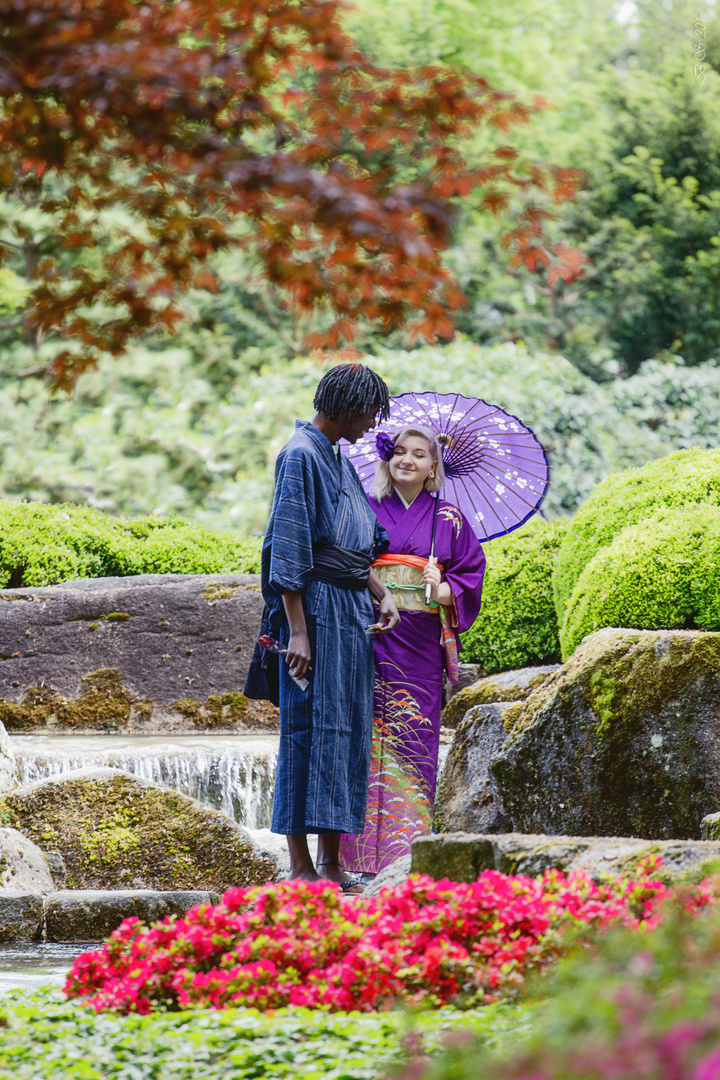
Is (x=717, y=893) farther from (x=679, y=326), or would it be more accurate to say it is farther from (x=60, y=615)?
(x=679, y=326)

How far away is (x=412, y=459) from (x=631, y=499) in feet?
6.86

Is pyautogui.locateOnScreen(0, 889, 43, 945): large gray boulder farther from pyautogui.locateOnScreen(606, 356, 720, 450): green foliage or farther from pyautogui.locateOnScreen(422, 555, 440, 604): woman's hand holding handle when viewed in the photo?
pyautogui.locateOnScreen(606, 356, 720, 450): green foliage

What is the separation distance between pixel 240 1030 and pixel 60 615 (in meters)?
5.71

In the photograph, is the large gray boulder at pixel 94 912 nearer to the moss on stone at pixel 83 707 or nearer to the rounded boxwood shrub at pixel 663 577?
the rounded boxwood shrub at pixel 663 577

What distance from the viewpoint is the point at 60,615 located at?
7938 millimetres

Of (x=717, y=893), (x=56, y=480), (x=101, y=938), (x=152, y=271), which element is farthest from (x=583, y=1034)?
→ (x=56, y=480)

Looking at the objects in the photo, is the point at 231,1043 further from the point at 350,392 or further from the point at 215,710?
the point at 215,710

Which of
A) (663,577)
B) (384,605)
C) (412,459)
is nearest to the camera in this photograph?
(384,605)

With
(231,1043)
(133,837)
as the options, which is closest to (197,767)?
(133,837)

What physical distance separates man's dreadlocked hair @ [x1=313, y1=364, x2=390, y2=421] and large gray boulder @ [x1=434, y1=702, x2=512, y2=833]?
1631mm

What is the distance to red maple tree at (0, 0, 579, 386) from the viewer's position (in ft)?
8.84

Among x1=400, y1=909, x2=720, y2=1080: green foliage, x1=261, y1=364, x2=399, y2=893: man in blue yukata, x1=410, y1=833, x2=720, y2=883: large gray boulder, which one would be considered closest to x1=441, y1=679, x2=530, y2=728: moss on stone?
x1=261, y1=364, x2=399, y2=893: man in blue yukata

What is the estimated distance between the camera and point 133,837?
17.4 ft

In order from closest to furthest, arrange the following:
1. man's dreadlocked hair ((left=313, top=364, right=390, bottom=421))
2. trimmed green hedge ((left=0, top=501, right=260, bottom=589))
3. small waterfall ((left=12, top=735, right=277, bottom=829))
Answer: man's dreadlocked hair ((left=313, top=364, right=390, bottom=421)) → small waterfall ((left=12, top=735, right=277, bottom=829)) → trimmed green hedge ((left=0, top=501, right=260, bottom=589))
